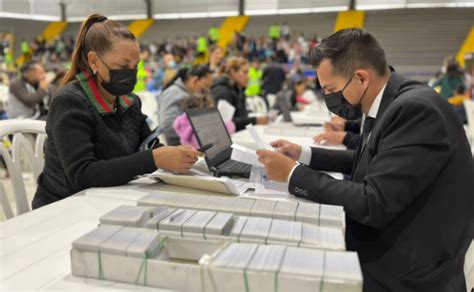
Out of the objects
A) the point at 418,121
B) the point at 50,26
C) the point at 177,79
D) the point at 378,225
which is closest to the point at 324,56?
the point at 418,121

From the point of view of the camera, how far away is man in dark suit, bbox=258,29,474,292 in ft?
3.47

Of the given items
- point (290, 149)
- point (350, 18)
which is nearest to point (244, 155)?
point (290, 149)

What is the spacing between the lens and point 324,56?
4.24ft

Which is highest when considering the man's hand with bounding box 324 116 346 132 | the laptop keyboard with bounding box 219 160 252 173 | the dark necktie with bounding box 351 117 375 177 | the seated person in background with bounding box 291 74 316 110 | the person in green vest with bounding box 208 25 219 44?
the person in green vest with bounding box 208 25 219 44

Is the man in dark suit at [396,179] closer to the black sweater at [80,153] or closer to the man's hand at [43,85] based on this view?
the black sweater at [80,153]

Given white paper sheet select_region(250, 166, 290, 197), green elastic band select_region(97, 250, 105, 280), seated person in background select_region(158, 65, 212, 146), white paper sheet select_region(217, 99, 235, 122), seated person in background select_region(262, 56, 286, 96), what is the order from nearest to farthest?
green elastic band select_region(97, 250, 105, 280) → white paper sheet select_region(250, 166, 290, 197) → seated person in background select_region(158, 65, 212, 146) → white paper sheet select_region(217, 99, 235, 122) → seated person in background select_region(262, 56, 286, 96)

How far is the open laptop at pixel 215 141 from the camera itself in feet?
5.23

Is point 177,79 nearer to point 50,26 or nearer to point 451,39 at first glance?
point 451,39

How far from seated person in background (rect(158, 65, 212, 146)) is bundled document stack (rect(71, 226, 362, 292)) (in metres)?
2.23

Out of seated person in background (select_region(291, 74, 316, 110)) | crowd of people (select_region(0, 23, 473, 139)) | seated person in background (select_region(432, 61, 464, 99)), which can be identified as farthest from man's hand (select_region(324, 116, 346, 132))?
seated person in background (select_region(432, 61, 464, 99))

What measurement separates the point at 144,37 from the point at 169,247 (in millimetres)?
17479

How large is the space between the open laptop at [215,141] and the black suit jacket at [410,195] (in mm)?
416

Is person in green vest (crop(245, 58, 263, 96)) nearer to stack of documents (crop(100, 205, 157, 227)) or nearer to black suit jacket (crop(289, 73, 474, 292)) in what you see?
black suit jacket (crop(289, 73, 474, 292))

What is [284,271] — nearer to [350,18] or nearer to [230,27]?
[350,18]
